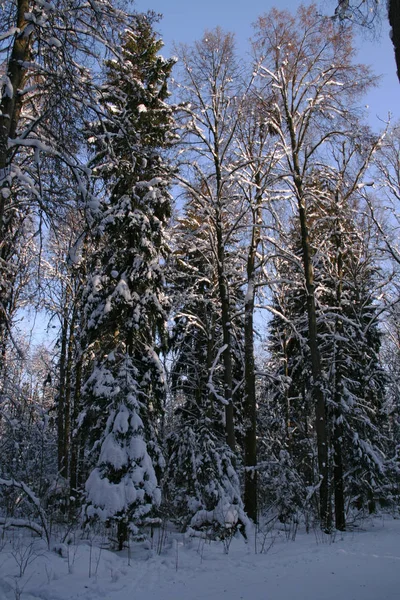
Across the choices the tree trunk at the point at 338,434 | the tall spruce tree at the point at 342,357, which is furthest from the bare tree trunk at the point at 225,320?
the tree trunk at the point at 338,434

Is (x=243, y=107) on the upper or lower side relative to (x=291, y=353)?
upper

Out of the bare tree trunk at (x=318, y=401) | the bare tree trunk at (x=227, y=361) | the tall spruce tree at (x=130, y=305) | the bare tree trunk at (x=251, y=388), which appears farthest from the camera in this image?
the bare tree trunk at (x=251, y=388)

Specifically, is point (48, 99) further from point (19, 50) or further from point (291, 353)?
point (291, 353)

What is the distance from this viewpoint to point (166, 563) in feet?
20.5

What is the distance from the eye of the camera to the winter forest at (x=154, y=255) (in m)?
5.92

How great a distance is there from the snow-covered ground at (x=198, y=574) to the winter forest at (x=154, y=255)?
1.42ft

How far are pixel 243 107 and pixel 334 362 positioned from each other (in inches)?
337

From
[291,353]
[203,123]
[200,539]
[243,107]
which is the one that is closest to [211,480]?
[200,539]

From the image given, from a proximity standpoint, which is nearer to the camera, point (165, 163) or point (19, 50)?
point (19, 50)

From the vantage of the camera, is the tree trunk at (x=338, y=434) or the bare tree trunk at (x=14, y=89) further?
the tree trunk at (x=338, y=434)

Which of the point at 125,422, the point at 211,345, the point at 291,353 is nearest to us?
the point at 125,422

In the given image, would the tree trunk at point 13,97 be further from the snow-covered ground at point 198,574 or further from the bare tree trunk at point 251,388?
the bare tree trunk at point 251,388

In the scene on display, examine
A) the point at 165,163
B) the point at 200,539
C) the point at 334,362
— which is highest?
the point at 165,163

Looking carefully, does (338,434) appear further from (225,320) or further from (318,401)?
(225,320)
